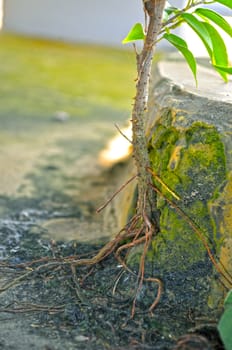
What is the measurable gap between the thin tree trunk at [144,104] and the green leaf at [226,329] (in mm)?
441

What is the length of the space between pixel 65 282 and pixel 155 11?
2.44 feet

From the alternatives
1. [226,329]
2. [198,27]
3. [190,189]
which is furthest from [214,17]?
[226,329]

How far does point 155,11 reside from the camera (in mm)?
1574

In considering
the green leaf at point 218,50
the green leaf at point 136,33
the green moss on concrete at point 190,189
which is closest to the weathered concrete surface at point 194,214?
the green moss on concrete at point 190,189

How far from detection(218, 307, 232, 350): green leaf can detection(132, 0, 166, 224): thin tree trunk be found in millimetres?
441

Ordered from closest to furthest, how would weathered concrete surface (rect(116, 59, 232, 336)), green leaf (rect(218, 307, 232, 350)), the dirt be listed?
green leaf (rect(218, 307, 232, 350)) → the dirt → weathered concrete surface (rect(116, 59, 232, 336))

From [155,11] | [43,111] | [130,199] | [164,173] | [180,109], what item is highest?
[155,11]

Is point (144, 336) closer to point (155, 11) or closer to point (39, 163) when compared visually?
point (155, 11)

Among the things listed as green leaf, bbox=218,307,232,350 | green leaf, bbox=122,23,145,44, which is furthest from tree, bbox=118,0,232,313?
green leaf, bbox=218,307,232,350

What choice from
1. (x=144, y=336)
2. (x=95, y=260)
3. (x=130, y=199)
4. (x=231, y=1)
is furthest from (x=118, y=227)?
(x=231, y=1)

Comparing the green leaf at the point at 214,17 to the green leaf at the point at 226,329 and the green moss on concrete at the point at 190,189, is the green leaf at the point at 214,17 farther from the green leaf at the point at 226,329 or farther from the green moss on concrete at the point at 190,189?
the green leaf at the point at 226,329

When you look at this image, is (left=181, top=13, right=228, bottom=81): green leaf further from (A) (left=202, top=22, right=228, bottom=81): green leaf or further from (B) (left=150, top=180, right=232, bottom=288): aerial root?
(B) (left=150, top=180, right=232, bottom=288): aerial root

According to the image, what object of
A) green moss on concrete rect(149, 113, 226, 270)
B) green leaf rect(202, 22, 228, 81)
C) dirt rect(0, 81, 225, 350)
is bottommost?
dirt rect(0, 81, 225, 350)

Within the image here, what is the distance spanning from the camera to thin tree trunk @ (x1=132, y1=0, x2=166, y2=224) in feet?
5.17
